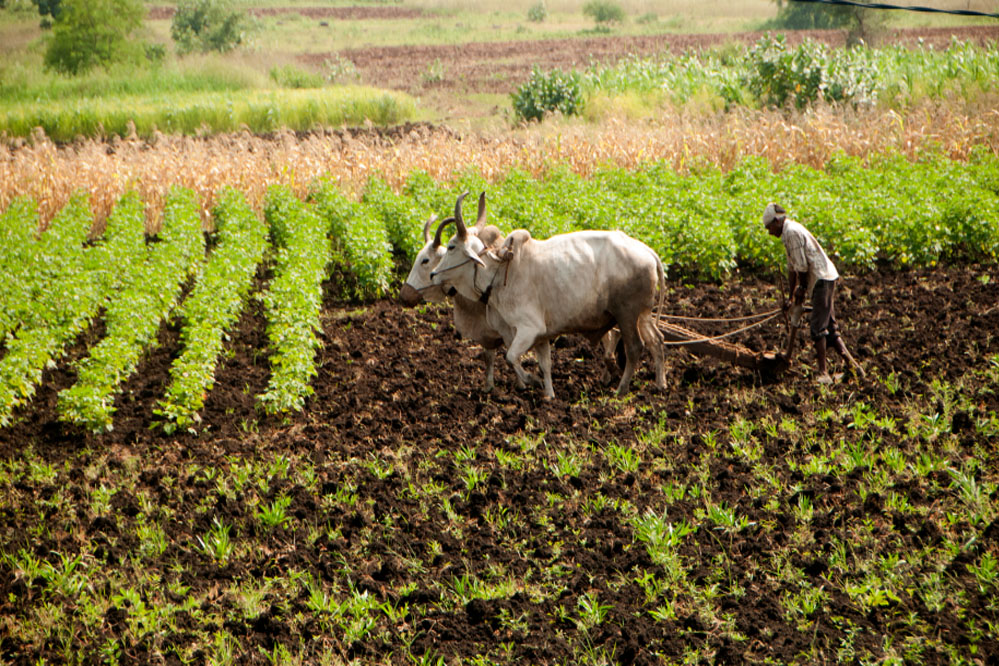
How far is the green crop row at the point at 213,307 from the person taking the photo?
346 inches

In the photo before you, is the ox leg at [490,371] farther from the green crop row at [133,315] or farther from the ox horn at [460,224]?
the green crop row at [133,315]

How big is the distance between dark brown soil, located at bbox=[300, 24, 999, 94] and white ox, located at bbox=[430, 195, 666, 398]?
28317 mm

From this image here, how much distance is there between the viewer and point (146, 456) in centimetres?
823

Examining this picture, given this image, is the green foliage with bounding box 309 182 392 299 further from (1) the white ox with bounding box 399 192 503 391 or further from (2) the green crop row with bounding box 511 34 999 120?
(2) the green crop row with bounding box 511 34 999 120

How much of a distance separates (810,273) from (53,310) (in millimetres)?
8074

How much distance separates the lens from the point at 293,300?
1075 cm

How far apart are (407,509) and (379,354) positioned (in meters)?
3.80

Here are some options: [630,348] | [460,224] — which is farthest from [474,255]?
[630,348]

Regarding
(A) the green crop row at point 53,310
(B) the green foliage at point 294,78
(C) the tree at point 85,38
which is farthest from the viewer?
(B) the green foliage at point 294,78

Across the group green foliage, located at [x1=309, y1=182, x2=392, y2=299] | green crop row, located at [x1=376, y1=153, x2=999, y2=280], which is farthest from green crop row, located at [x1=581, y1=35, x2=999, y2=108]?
green foliage, located at [x1=309, y1=182, x2=392, y2=299]

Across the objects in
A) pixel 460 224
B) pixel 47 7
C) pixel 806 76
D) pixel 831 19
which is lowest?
pixel 806 76

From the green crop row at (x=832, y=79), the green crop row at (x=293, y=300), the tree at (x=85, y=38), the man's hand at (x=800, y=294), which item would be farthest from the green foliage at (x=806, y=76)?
the tree at (x=85, y=38)

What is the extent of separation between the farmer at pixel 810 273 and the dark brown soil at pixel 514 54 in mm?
28453

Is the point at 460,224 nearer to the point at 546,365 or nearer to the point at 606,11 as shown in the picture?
the point at 546,365
